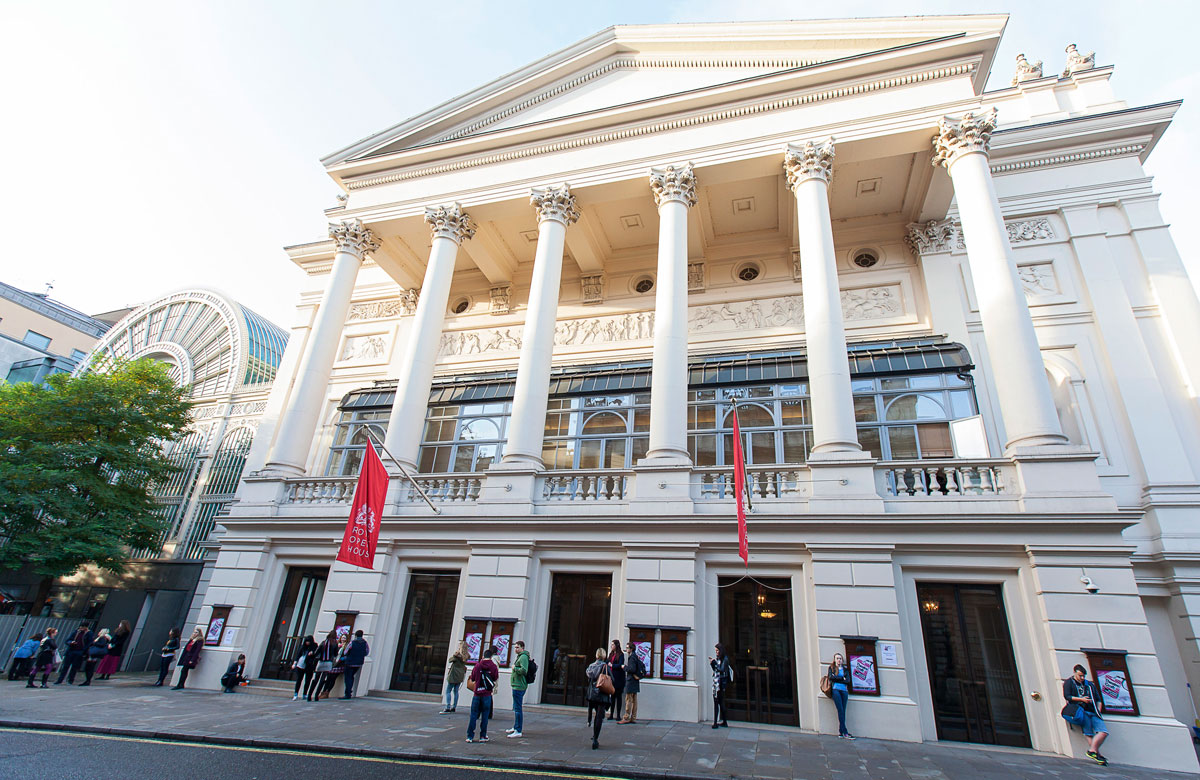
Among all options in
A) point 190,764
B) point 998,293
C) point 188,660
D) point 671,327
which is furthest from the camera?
point 671,327

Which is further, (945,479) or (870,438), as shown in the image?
(870,438)

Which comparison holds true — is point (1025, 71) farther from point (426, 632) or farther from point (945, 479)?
point (426, 632)

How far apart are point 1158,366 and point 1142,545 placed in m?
5.30

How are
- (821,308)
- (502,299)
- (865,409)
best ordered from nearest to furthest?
(821,308), (865,409), (502,299)

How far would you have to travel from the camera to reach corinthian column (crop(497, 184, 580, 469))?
1558cm

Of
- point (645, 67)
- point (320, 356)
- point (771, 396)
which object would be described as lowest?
point (771, 396)

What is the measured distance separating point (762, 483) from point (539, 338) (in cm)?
726

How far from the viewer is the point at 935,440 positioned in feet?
51.4

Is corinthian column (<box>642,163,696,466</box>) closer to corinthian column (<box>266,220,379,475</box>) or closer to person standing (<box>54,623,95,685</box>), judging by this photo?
corinthian column (<box>266,220,379,475</box>)

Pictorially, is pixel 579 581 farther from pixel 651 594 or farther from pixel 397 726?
pixel 397 726

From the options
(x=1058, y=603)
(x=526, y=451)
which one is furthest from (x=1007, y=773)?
(x=526, y=451)

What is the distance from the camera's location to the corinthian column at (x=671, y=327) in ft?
47.3

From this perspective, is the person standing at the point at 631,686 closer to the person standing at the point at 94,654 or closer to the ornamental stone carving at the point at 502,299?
the person standing at the point at 94,654

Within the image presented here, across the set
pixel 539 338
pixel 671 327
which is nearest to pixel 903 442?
pixel 671 327
